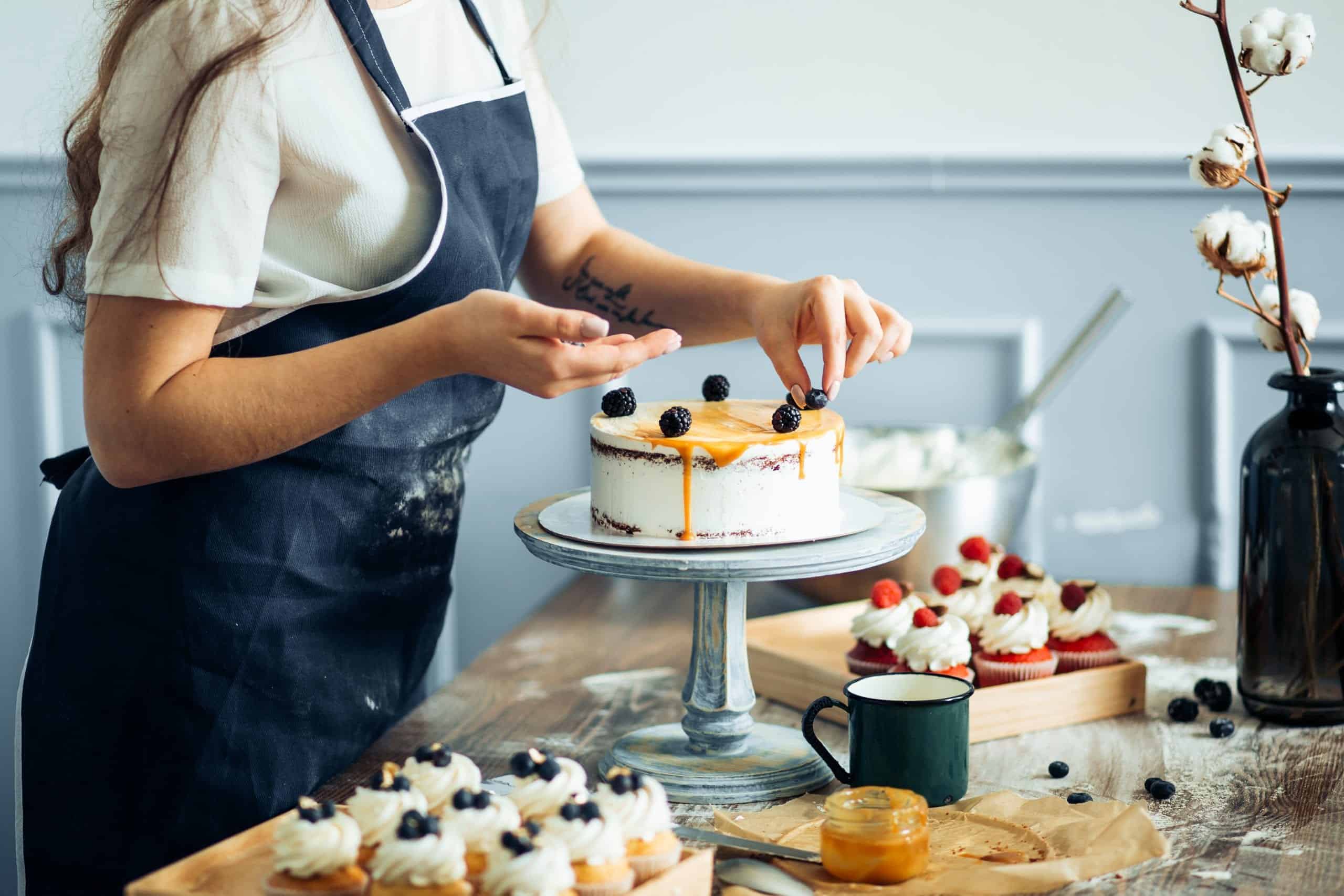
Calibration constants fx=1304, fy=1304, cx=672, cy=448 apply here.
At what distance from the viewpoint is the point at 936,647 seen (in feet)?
4.34

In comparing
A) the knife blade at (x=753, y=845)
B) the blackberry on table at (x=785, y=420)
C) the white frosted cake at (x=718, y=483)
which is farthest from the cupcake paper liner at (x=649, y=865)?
the blackberry on table at (x=785, y=420)

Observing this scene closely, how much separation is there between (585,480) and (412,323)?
1.37 m

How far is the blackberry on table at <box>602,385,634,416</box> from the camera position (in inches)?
50.8

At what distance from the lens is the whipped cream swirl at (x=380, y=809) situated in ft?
2.96

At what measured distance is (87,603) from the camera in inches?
50.4

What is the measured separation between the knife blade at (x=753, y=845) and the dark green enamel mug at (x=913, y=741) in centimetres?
12

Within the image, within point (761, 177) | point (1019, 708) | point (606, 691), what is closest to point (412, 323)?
point (606, 691)

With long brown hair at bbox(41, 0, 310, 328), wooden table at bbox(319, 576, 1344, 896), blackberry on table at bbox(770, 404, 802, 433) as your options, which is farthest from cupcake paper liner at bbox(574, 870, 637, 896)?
long brown hair at bbox(41, 0, 310, 328)

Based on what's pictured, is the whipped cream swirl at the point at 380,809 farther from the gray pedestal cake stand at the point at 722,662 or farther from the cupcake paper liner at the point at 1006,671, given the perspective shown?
the cupcake paper liner at the point at 1006,671

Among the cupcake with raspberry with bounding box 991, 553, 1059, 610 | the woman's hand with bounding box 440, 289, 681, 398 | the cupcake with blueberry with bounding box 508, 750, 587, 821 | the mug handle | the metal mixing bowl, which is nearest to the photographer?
the cupcake with blueberry with bounding box 508, 750, 587, 821

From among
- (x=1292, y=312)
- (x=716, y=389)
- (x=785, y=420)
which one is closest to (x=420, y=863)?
(x=785, y=420)

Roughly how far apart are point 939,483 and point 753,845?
2.87 feet

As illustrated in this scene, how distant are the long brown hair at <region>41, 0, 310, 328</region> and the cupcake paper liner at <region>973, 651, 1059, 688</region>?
0.92 m

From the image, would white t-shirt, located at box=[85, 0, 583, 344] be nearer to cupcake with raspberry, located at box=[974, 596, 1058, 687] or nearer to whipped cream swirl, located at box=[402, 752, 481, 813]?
whipped cream swirl, located at box=[402, 752, 481, 813]
